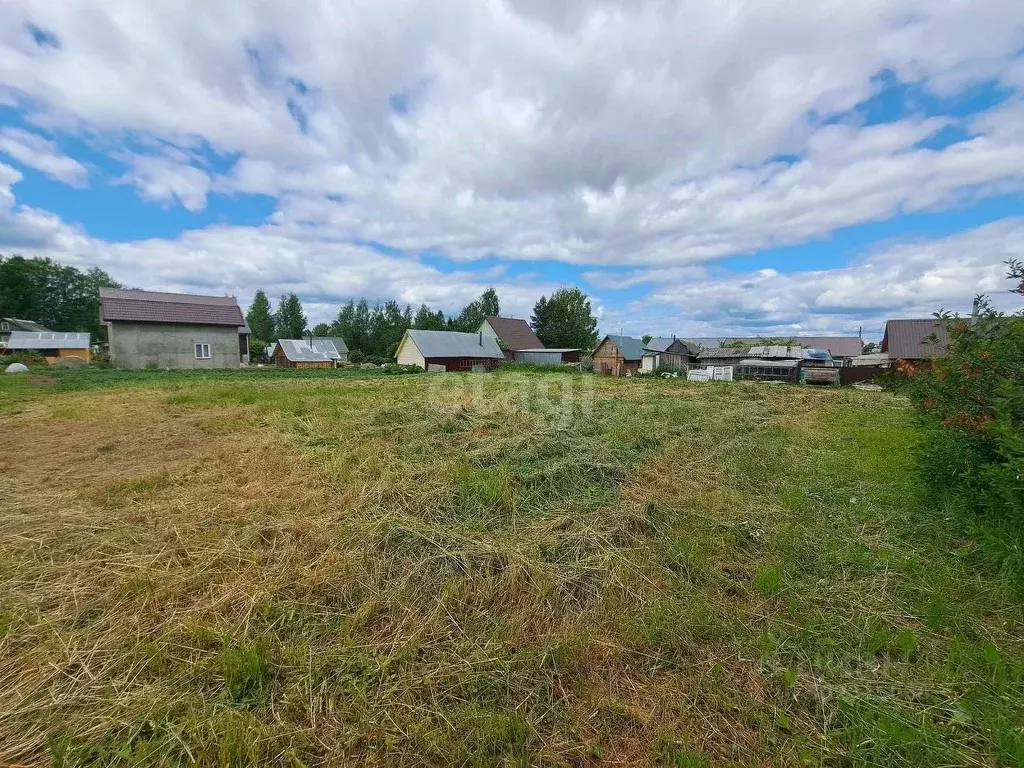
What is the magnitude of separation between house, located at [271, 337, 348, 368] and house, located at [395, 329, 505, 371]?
28.2ft

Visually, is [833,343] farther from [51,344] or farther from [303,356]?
[51,344]

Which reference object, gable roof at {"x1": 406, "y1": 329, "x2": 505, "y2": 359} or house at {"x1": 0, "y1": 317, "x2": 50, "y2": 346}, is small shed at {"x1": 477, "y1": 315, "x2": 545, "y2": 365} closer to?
gable roof at {"x1": 406, "y1": 329, "x2": 505, "y2": 359}

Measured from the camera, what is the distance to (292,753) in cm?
193

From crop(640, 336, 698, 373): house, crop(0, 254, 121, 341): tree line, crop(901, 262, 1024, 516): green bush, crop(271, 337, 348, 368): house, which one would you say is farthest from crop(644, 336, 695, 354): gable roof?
crop(0, 254, 121, 341): tree line

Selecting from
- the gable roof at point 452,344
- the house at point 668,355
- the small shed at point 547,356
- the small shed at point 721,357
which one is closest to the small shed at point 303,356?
the gable roof at point 452,344

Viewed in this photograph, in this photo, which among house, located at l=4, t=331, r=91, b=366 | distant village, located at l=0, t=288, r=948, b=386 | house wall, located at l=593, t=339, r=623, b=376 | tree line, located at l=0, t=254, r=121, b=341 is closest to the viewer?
distant village, located at l=0, t=288, r=948, b=386

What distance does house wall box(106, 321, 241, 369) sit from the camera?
27.0 m

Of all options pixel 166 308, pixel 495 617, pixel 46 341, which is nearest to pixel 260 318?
pixel 46 341

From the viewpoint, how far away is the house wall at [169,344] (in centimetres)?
2695

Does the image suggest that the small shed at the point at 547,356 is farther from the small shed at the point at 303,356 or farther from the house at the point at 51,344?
the house at the point at 51,344

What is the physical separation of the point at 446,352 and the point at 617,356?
15.3 meters

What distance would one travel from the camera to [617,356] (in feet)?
123

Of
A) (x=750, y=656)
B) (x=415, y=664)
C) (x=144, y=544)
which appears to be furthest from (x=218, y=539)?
(x=750, y=656)

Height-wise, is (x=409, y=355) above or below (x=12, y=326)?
below
